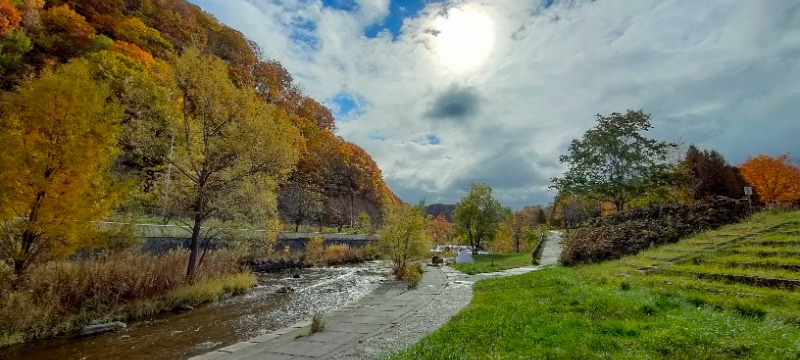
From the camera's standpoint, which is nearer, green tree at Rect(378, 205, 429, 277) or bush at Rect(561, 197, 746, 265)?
bush at Rect(561, 197, 746, 265)

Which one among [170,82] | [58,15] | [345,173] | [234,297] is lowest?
[234,297]

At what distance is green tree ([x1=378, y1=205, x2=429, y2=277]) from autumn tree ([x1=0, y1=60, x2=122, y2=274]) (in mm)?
15461

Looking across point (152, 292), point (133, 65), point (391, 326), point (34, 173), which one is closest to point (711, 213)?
point (391, 326)

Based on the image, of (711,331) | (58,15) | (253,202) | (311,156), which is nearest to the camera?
(711,331)

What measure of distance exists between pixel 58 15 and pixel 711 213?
78895 millimetres

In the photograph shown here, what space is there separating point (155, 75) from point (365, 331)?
43.1 m

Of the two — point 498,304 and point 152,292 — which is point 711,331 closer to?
point 498,304

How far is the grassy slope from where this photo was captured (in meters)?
6.65

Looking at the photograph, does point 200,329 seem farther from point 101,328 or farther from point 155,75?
point 155,75

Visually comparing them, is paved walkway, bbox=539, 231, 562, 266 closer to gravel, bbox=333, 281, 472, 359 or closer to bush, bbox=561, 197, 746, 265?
bush, bbox=561, 197, 746, 265

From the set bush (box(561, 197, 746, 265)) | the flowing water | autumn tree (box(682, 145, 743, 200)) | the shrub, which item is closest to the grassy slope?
the shrub

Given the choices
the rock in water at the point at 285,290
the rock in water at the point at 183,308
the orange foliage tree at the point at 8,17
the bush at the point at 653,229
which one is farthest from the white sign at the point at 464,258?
the orange foliage tree at the point at 8,17

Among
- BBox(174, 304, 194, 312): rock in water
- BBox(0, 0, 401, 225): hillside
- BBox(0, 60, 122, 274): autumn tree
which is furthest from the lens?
BBox(0, 0, 401, 225): hillside

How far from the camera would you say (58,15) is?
54156 mm
